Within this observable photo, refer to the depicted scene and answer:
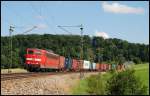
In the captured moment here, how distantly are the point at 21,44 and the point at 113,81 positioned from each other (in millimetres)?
64847

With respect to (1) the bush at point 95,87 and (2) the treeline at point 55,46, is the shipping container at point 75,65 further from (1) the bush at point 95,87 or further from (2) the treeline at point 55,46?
(1) the bush at point 95,87

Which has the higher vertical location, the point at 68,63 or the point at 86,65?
the point at 68,63

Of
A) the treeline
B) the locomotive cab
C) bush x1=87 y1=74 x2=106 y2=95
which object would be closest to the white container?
the treeline

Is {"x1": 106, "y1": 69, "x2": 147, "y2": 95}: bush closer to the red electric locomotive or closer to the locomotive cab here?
the red electric locomotive

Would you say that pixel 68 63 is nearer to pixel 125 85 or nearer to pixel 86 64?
pixel 86 64

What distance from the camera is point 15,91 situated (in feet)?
90.3

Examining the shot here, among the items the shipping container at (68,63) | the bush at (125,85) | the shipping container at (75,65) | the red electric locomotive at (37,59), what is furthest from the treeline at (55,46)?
the bush at (125,85)

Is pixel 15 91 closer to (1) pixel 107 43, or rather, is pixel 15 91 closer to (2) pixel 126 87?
(2) pixel 126 87

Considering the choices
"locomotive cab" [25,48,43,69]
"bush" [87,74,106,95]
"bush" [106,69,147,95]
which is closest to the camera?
"bush" [87,74,106,95]

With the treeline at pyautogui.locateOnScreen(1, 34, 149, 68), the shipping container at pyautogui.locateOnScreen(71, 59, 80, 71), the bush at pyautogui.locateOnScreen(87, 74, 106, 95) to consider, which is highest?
the treeline at pyautogui.locateOnScreen(1, 34, 149, 68)

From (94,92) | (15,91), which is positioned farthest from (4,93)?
(94,92)

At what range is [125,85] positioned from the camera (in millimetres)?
54438

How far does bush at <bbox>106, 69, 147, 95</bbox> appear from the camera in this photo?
2121 inches

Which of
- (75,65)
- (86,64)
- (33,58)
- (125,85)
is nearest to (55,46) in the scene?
(86,64)
